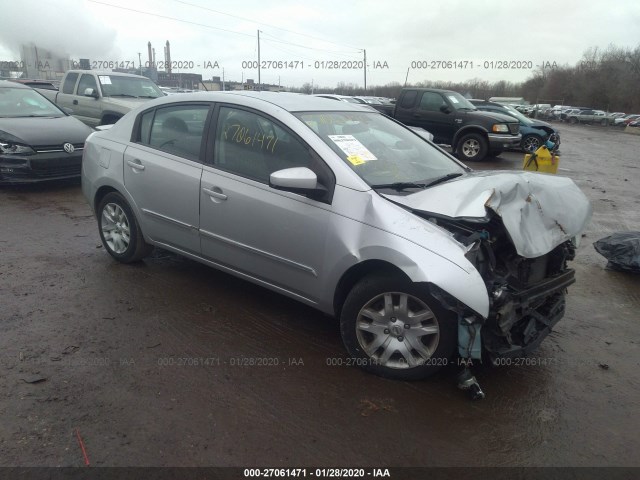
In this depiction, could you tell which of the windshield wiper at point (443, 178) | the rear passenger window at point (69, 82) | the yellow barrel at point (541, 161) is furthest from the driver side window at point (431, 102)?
the windshield wiper at point (443, 178)

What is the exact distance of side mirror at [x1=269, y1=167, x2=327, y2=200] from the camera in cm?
306

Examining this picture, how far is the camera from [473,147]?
42.8 feet

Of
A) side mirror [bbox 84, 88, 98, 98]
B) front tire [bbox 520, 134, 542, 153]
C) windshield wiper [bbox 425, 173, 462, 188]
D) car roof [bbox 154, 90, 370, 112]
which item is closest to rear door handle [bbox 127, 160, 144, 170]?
car roof [bbox 154, 90, 370, 112]

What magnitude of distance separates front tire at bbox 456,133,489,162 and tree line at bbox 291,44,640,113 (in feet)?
110

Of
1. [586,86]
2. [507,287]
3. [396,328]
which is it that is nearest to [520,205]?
[507,287]

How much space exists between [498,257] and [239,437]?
187cm

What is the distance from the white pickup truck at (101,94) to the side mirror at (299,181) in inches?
321

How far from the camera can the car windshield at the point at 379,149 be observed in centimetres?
334

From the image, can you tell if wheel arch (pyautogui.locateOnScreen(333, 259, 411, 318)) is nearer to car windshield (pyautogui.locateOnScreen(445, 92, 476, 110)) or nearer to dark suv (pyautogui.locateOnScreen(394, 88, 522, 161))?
dark suv (pyautogui.locateOnScreen(394, 88, 522, 161))

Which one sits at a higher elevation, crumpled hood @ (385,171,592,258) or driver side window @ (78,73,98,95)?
driver side window @ (78,73,98,95)

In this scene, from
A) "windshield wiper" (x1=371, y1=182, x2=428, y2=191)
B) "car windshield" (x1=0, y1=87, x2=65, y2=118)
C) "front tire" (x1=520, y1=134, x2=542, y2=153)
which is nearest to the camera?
"windshield wiper" (x1=371, y1=182, x2=428, y2=191)

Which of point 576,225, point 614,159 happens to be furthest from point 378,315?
point 614,159

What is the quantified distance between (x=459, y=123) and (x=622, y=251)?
853cm

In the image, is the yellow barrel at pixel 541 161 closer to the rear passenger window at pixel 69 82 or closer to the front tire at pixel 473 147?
the front tire at pixel 473 147
